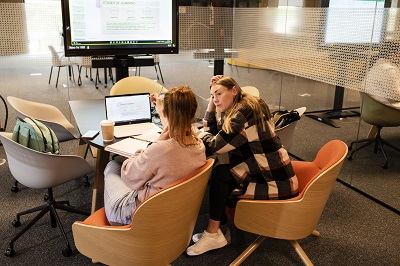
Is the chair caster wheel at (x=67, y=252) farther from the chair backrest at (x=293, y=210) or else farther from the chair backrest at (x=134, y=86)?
the chair backrest at (x=134, y=86)

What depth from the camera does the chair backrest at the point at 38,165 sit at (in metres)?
2.41

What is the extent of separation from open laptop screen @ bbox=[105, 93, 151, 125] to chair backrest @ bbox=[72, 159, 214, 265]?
110 centimetres

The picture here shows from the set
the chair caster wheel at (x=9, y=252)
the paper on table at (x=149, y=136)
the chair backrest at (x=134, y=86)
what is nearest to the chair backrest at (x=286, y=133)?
the paper on table at (x=149, y=136)

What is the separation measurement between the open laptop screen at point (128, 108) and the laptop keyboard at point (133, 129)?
7 cm

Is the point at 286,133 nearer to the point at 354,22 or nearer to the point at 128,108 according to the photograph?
the point at 128,108

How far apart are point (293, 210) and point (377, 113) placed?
1888mm

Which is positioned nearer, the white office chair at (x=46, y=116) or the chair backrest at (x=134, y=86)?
the white office chair at (x=46, y=116)

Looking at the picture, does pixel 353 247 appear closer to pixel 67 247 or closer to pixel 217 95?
pixel 217 95

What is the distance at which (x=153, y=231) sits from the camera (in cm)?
181

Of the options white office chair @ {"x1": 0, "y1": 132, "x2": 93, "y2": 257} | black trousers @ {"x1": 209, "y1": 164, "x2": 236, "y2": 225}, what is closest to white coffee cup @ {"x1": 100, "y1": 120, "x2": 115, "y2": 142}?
white office chair @ {"x1": 0, "y1": 132, "x2": 93, "y2": 257}

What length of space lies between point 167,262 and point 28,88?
3.82m

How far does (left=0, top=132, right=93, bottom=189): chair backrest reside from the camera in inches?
94.8

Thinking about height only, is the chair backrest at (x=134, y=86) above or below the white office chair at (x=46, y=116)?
above

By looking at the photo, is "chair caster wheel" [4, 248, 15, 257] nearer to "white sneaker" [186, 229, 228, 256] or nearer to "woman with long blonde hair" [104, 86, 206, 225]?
"woman with long blonde hair" [104, 86, 206, 225]
